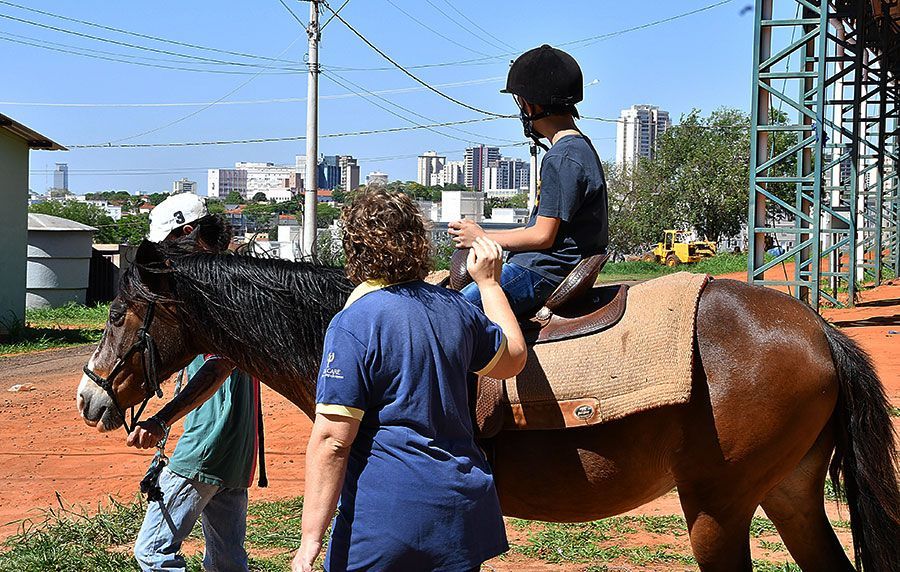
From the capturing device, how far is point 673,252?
147 feet

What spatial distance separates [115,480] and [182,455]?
4.47 meters

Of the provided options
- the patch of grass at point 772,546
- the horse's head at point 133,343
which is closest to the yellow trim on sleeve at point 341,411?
the horse's head at point 133,343

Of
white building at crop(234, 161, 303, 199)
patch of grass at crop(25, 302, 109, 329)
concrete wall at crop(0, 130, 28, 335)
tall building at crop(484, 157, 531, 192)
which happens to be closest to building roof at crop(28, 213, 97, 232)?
patch of grass at crop(25, 302, 109, 329)

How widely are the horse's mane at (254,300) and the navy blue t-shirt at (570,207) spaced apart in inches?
30.1

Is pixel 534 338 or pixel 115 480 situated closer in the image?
pixel 534 338

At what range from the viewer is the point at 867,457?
347 centimetres

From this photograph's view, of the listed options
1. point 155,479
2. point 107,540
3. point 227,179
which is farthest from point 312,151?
point 227,179

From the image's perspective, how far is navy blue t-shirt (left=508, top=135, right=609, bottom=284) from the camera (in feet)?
11.2

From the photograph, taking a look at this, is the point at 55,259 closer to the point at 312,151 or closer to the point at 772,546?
the point at 312,151

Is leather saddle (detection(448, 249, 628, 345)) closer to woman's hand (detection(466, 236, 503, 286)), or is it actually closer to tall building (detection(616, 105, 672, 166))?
woman's hand (detection(466, 236, 503, 286))

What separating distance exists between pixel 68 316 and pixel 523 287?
19.1m

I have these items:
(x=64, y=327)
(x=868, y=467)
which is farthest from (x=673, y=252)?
(x=868, y=467)

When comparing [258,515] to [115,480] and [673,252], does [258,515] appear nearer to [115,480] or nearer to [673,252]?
[115,480]

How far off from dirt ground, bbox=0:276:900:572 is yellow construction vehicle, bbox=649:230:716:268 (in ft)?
98.8
